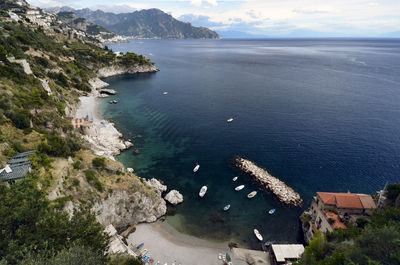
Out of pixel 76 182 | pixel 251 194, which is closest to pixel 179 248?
pixel 251 194

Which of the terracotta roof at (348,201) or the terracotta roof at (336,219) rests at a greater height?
the terracotta roof at (348,201)

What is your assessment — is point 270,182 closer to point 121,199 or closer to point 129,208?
point 129,208

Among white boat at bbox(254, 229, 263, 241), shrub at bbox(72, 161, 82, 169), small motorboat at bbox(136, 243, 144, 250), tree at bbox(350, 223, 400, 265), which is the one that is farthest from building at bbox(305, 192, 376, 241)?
shrub at bbox(72, 161, 82, 169)

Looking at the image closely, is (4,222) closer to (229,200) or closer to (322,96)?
(229,200)

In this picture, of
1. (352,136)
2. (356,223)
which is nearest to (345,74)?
(352,136)

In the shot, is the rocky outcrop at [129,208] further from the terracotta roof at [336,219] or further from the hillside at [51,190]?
the terracotta roof at [336,219]

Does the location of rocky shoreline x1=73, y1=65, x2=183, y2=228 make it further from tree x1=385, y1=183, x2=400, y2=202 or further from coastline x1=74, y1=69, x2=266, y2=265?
tree x1=385, y1=183, x2=400, y2=202

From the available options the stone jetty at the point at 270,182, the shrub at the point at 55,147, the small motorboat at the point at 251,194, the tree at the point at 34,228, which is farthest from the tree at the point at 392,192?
the shrub at the point at 55,147
